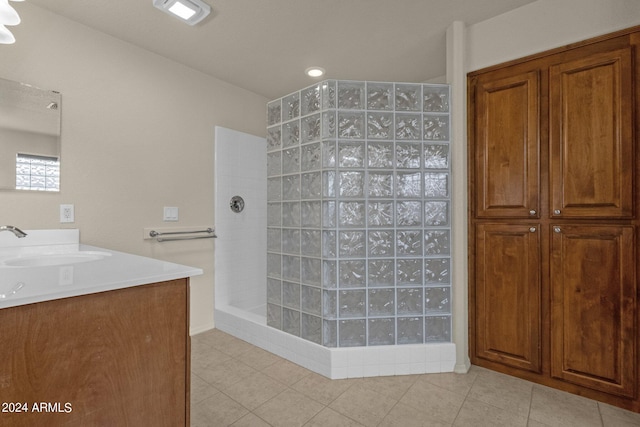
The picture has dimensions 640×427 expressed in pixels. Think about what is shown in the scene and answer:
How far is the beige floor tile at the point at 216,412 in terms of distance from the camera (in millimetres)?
1500

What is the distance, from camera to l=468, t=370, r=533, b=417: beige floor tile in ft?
5.30

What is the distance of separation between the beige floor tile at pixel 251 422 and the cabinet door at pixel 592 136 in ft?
6.29

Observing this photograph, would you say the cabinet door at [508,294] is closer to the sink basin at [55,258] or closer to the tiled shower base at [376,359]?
the tiled shower base at [376,359]

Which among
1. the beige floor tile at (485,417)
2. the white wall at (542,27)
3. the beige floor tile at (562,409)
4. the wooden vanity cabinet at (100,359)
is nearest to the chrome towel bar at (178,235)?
the wooden vanity cabinet at (100,359)

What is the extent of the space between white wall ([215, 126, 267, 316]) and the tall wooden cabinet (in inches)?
79.0

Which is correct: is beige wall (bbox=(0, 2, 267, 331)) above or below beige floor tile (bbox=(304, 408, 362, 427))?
above

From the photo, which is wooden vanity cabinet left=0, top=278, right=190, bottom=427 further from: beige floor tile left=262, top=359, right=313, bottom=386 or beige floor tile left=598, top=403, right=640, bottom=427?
beige floor tile left=598, top=403, right=640, bottom=427

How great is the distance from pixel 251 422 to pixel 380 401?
68 centimetres

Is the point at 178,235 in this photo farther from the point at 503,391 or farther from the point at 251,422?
the point at 503,391

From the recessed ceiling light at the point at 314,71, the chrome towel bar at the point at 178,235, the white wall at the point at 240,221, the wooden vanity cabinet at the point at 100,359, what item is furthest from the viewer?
the white wall at the point at 240,221

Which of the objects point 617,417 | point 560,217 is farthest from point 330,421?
point 560,217

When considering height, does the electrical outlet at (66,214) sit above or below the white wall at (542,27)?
below

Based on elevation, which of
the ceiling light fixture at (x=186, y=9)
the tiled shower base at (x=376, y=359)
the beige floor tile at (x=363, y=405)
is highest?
the ceiling light fixture at (x=186, y=9)

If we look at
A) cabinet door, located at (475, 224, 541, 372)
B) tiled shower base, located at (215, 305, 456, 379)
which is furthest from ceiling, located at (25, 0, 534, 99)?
tiled shower base, located at (215, 305, 456, 379)
